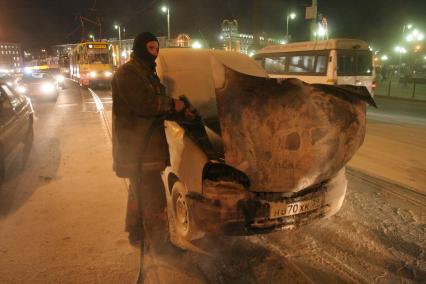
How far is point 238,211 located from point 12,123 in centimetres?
498

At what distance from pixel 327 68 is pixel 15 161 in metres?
11.5

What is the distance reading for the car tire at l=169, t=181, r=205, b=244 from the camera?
316cm

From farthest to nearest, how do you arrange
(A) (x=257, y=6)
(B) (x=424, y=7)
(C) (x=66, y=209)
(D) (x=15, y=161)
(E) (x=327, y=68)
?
(B) (x=424, y=7)
(A) (x=257, y=6)
(E) (x=327, y=68)
(D) (x=15, y=161)
(C) (x=66, y=209)

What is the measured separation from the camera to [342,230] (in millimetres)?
3959

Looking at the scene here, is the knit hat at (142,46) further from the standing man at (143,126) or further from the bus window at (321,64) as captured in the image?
the bus window at (321,64)

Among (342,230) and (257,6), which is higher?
(257,6)

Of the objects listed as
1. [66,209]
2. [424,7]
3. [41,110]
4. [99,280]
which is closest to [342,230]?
[99,280]

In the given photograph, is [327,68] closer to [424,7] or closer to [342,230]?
[342,230]

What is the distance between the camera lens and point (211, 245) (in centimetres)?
367

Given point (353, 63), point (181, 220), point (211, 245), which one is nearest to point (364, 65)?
point (353, 63)

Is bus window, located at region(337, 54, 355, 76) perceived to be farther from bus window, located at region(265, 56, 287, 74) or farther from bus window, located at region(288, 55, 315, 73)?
bus window, located at region(265, 56, 287, 74)

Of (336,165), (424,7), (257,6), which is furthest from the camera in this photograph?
(424,7)

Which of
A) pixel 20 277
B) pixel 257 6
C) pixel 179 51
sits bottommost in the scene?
pixel 20 277

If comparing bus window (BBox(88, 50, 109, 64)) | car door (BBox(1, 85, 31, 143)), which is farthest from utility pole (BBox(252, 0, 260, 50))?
car door (BBox(1, 85, 31, 143))
